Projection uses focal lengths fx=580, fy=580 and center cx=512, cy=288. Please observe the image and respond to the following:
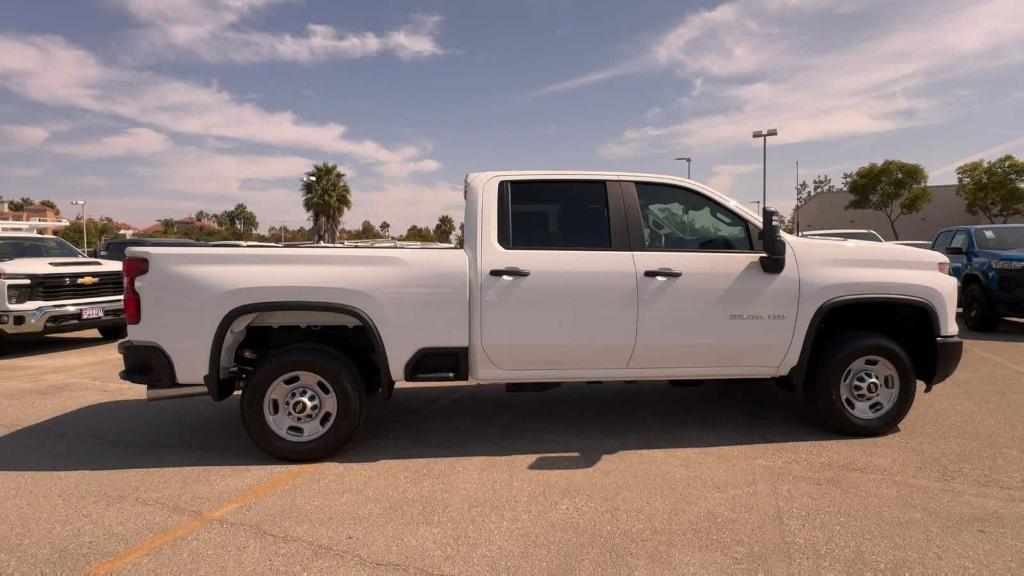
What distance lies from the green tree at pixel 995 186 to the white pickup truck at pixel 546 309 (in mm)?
45852

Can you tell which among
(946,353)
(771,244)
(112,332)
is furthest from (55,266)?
(946,353)

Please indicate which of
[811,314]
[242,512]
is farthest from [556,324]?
[242,512]

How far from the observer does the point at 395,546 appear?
2764 mm

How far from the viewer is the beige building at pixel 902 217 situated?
A: 45875 mm

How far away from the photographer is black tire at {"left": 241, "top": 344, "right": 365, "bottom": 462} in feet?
12.2

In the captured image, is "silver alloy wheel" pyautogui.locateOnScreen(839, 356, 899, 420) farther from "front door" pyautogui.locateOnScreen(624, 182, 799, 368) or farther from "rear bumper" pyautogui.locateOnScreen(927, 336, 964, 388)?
"front door" pyautogui.locateOnScreen(624, 182, 799, 368)

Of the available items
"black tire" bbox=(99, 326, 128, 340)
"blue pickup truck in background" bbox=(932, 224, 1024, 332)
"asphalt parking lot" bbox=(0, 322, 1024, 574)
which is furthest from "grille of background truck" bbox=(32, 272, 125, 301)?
"blue pickup truck in background" bbox=(932, 224, 1024, 332)

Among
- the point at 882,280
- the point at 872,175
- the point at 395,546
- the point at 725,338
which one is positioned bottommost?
the point at 395,546

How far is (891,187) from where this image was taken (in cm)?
4284

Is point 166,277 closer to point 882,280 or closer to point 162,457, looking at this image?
point 162,457

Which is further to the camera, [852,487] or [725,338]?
[725,338]

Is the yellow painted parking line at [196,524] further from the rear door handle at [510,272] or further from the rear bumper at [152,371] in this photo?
the rear door handle at [510,272]

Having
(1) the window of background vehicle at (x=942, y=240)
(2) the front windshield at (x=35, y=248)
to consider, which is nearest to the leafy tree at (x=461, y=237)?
(2) the front windshield at (x=35, y=248)

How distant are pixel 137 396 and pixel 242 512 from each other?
3377 mm
